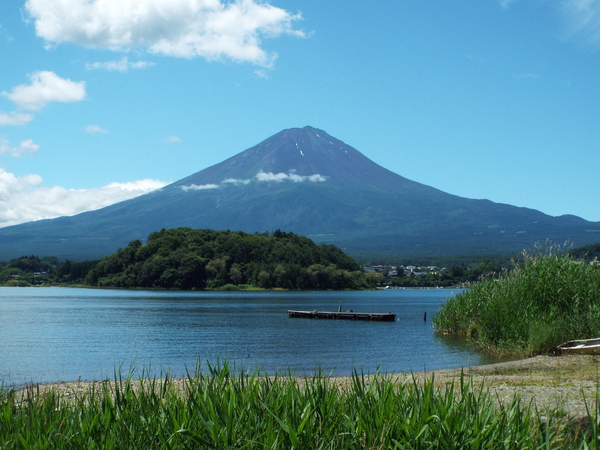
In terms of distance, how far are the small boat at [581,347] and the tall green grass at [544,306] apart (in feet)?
2.26

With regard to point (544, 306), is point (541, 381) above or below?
below

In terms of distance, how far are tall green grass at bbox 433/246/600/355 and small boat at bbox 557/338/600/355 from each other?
0.69 m

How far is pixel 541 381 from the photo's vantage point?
37.2 feet

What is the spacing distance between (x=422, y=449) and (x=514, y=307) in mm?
15827

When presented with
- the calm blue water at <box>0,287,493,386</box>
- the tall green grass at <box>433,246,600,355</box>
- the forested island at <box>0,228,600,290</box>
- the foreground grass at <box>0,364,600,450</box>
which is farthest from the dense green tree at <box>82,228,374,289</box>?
the foreground grass at <box>0,364,600,450</box>

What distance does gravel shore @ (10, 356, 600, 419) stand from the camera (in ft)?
26.8

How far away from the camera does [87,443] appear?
14.5ft

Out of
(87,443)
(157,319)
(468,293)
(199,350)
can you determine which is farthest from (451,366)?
(157,319)

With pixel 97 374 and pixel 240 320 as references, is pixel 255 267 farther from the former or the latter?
pixel 97 374

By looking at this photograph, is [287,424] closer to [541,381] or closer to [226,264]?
[541,381]

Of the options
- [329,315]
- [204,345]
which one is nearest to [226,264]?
[329,315]

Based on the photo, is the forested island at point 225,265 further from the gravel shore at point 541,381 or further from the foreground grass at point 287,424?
the foreground grass at point 287,424

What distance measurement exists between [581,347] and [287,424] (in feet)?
46.3

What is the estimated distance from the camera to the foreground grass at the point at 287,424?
14.1 ft
